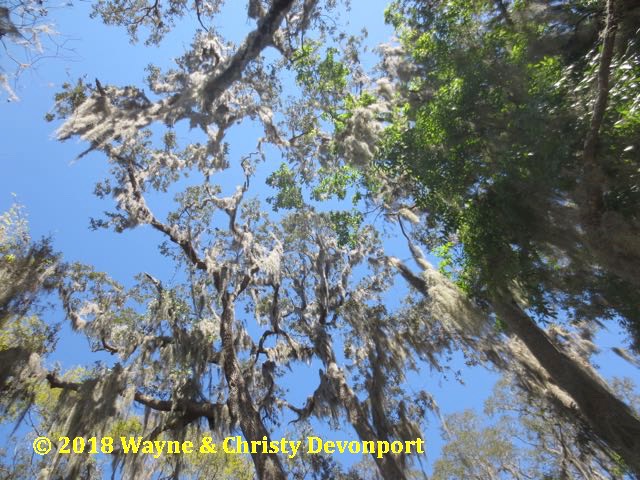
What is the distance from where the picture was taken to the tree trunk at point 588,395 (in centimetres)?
477

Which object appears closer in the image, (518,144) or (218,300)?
(518,144)

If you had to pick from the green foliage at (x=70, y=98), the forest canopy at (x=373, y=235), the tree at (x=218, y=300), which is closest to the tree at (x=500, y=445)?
the forest canopy at (x=373, y=235)

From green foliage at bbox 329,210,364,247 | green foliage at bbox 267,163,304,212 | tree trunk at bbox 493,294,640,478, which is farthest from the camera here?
green foliage at bbox 267,163,304,212

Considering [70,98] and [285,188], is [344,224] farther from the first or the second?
[70,98]

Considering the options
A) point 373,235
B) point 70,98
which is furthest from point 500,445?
point 70,98

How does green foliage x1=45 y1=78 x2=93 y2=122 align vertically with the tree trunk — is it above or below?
above

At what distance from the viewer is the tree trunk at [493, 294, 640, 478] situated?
4770 mm

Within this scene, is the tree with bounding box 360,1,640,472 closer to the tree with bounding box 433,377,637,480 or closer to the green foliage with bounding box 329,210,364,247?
the green foliage with bounding box 329,210,364,247

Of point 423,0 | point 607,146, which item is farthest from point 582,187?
point 423,0

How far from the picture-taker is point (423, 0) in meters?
7.87

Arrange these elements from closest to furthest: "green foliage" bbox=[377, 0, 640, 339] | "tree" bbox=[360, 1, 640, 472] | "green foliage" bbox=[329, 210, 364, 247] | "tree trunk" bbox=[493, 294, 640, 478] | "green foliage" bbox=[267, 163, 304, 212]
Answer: "tree" bbox=[360, 1, 640, 472] < "tree trunk" bbox=[493, 294, 640, 478] < "green foliage" bbox=[377, 0, 640, 339] < "green foliage" bbox=[329, 210, 364, 247] < "green foliage" bbox=[267, 163, 304, 212]

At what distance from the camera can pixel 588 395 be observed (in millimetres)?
5434

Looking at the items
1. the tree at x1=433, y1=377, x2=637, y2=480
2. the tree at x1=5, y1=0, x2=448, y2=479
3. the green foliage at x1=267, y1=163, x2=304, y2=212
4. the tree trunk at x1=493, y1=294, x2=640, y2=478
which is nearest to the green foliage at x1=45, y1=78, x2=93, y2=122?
the tree at x1=5, y1=0, x2=448, y2=479

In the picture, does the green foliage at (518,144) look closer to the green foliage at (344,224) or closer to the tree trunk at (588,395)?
the tree trunk at (588,395)
